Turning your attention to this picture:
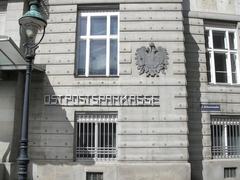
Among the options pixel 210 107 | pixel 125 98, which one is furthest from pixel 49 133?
pixel 210 107

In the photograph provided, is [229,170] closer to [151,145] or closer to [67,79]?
[151,145]

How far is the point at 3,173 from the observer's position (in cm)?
1273

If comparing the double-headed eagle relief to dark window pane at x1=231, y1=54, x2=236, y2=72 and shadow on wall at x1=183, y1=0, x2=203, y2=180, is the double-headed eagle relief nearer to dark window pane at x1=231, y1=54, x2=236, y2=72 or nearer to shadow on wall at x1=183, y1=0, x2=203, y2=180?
shadow on wall at x1=183, y1=0, x2=203, y2=180

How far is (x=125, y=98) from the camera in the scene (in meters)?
13.5

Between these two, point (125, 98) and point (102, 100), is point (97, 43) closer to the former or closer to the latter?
point (102, 100)

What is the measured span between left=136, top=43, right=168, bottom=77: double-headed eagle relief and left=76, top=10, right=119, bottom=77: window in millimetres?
1007

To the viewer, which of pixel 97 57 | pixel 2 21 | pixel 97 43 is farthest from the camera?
pixel 2 21

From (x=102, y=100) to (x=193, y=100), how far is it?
3.77 metres

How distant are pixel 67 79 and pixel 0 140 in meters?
3.48

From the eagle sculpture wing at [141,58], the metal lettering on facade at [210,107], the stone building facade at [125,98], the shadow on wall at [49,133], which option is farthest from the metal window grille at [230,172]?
the shadow on wall at [49,133]

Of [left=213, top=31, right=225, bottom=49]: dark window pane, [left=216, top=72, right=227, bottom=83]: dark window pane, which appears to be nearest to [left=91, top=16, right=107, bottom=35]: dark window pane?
[left=213, top=31, right=225, bottom=49]: dark window pane

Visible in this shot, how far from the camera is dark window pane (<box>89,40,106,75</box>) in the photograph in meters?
14.2

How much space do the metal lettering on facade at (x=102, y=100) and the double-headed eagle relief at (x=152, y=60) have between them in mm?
1025

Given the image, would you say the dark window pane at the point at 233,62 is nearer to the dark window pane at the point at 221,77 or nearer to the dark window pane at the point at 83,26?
the dark window pane at the point at 221,77
